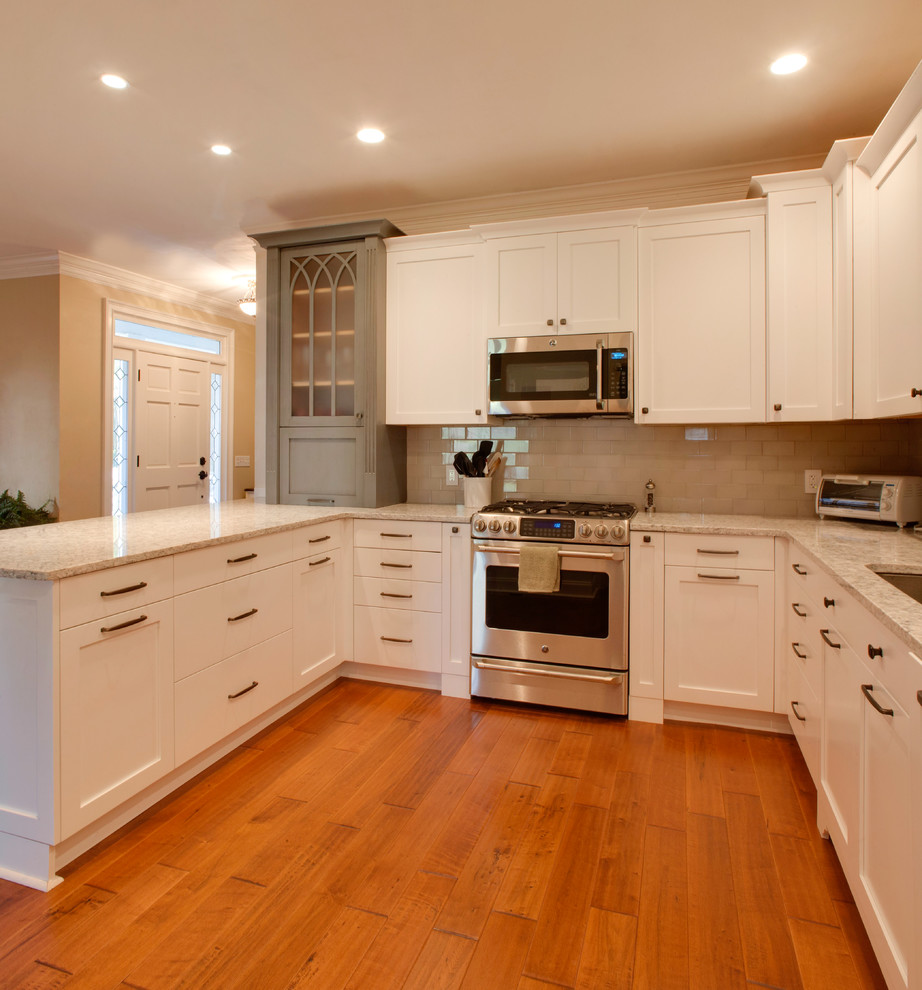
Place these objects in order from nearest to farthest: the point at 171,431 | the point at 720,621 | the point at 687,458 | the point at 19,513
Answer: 1. the point at 720,621
2. the point at 687,458
3. the point at 19,513
4. the point at 171,431

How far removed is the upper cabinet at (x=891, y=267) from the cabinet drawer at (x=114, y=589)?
244 cm

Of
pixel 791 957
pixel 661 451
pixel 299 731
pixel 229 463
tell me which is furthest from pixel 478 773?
pixel 229 463

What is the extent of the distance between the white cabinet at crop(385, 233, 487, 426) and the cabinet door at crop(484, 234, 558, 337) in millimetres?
78

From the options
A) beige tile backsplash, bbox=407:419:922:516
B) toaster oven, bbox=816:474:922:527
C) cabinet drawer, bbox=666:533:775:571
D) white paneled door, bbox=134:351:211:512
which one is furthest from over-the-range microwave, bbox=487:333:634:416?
white paneled door, bbox=134:351:211:512

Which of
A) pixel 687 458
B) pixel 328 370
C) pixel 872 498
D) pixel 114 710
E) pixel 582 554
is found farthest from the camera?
pixel 328 370

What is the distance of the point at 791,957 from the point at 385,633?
2.17 meters

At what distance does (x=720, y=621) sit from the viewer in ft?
9.16

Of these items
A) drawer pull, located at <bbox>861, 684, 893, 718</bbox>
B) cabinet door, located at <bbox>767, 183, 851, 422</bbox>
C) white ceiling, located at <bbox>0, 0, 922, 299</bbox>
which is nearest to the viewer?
drawer pull, located at <bbox>861, 684, 893, 718</bbox>

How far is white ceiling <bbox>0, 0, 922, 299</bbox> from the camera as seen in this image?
7.06ft

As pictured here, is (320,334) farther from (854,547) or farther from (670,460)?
(854,547)

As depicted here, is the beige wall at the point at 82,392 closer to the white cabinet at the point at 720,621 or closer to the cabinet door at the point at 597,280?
the cabinet door at the point at 597,280

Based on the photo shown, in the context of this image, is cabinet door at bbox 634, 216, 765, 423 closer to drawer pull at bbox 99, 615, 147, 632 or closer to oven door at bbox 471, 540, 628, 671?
oven door at bbox 471, 540, 628, 671

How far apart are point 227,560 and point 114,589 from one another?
533 millimetres

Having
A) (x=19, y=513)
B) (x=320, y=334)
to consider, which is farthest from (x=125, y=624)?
(x=19, y=513)
